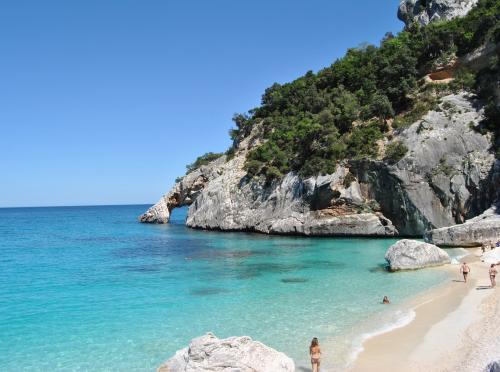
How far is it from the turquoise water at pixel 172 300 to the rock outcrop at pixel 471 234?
4.74 metres

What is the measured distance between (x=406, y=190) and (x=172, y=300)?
2897 cm

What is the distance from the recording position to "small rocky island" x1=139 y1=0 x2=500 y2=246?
133 feet

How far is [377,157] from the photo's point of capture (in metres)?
44.3

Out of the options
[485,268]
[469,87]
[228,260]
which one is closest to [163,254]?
[228,260]

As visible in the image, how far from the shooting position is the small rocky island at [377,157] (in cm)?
4053

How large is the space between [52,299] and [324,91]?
51507 millimetres

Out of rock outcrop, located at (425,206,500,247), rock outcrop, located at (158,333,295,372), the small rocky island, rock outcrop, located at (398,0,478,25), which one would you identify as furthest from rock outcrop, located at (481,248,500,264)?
rock outcrop, located at (398,0,478,25)

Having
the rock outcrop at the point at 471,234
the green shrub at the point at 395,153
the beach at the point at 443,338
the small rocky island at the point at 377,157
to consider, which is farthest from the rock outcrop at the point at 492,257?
the green shrub at the point at 395,153

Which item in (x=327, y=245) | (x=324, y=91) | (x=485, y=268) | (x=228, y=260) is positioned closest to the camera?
(x=485, y=268)

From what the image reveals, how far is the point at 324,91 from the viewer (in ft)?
208

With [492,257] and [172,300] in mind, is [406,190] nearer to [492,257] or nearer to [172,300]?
[492,257]

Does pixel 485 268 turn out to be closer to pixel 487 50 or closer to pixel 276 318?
pixel 276 318

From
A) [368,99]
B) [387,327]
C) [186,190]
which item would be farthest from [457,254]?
[186,190]

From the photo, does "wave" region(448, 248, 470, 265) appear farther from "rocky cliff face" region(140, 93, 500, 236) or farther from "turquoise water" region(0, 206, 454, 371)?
"rocky cliff face" region(140, 93, 500, 236)
